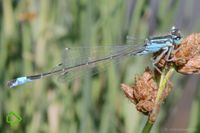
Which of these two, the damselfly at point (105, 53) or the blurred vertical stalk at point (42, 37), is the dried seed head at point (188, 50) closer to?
the damselfly at point (105, 53)

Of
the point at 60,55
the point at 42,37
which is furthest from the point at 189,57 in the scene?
the point at 42,37

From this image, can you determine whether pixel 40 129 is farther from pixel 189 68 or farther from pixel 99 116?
pixel 189 68

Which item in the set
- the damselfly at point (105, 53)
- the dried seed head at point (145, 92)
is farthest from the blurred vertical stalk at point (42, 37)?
the dried seed head at point (145, 92)

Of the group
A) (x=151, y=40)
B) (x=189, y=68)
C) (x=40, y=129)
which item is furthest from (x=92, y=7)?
(x=40, y=129)

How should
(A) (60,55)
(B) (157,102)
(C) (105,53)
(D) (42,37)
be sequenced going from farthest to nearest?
(D) (42,37), (A) (60,55), (C) (105,53), (B) (157,102)

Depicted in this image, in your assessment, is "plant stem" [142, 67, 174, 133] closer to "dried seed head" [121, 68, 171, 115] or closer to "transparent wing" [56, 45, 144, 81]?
"dried seed head" [121, 68, 171, 115]

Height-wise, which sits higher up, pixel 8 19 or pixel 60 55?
pixel 8 19

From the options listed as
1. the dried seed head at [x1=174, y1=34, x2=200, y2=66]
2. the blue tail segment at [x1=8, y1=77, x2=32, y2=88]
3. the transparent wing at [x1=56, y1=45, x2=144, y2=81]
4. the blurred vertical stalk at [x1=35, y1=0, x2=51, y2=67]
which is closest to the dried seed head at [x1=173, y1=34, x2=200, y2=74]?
the dried seed head at [x1=174, y1=34, x2=200, y2=66]

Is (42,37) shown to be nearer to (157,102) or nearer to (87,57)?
(87,57)
